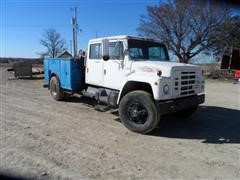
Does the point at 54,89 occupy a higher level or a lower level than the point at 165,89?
lower

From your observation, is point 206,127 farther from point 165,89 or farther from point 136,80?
point 136,80

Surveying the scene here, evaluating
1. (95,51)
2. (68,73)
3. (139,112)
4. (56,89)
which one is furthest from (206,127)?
(56,89)

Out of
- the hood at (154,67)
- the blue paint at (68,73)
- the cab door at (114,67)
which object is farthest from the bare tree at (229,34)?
the hood at (154,67)

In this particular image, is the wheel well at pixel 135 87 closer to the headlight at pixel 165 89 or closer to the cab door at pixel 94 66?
the headlight at pixel 165 89

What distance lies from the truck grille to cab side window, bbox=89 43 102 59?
106 inches

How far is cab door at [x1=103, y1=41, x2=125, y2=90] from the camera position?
7.18 m

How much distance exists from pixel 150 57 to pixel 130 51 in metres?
0.70

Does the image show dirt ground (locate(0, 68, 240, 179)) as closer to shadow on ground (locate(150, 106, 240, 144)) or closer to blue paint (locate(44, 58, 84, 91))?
shadow on ground (locate(150, 106, 240, 144))

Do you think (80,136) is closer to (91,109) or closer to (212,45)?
(91,109)

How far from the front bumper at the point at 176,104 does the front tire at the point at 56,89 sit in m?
5.17

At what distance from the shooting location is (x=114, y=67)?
7.36 m

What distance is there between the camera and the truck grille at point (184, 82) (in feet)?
20.5

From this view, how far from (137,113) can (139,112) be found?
5 cm

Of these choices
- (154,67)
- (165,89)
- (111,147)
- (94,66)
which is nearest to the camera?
(111,147)
